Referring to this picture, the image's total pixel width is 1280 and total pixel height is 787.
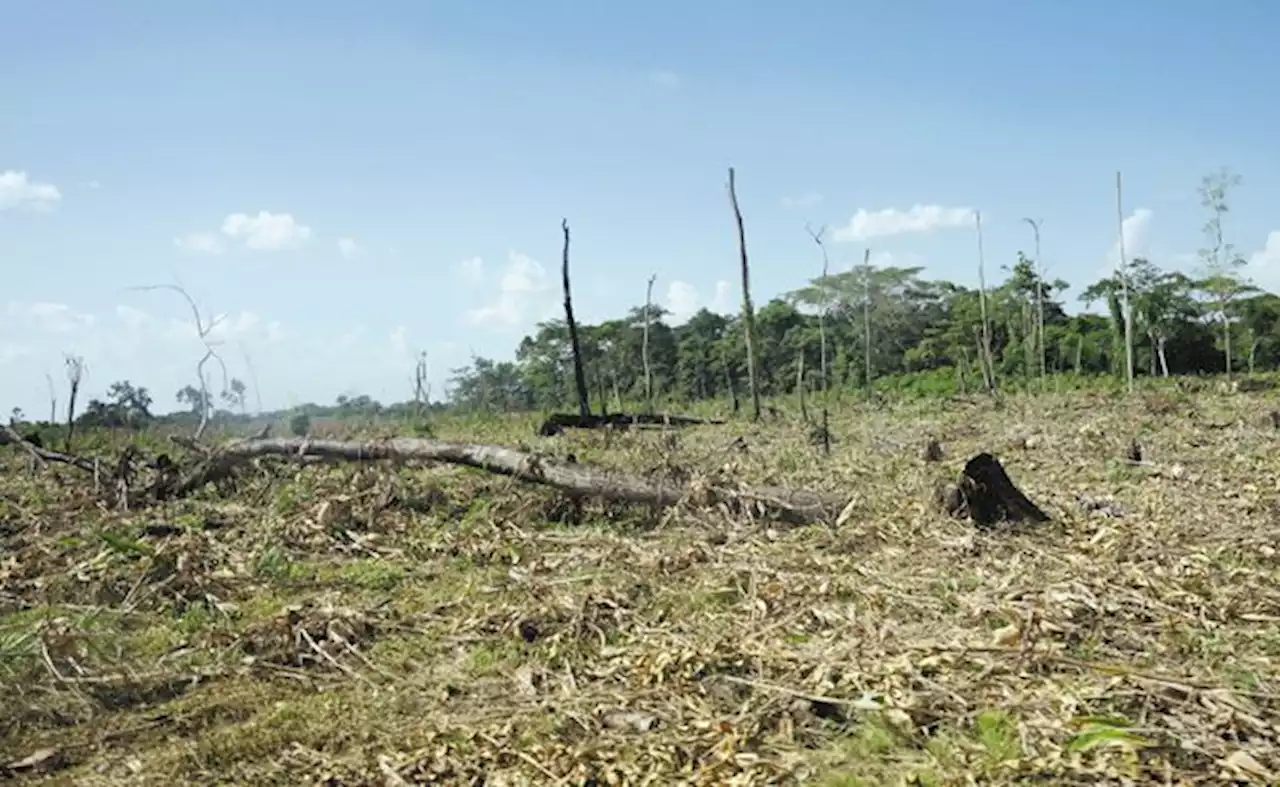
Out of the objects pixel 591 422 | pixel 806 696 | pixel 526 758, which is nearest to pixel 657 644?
pixel 806 696

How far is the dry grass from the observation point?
2.82 m

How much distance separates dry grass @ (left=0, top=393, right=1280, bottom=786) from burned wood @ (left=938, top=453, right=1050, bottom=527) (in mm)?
158

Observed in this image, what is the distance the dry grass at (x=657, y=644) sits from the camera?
2818mm

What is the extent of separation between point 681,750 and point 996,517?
3.12 m

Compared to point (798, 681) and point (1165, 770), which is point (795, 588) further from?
point (1165, 770)

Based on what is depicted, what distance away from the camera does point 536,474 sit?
7.12 meters

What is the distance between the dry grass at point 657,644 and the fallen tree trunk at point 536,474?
0.63 ft

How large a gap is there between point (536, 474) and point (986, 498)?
10.3ft

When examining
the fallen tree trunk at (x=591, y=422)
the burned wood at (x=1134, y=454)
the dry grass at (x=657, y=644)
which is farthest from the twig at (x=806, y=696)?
the fallen tree trunk at (x=591, y=422)

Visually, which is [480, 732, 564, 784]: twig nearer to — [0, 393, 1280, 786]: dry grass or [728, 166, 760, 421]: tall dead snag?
[0, 393, 1280, 786]: dry grass

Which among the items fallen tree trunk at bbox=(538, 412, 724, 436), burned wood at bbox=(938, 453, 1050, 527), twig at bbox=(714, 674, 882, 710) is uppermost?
fallen tree trunk at bbox=(538, 412, 724, 436)

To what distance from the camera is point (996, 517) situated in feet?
17.7

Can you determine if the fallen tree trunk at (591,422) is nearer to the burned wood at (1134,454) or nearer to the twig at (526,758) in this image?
the burned wood at (1134,454)

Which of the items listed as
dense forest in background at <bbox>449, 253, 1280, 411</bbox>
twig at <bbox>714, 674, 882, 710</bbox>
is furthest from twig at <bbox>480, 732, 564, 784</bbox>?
dense forest in background at <bbox>449, 253, 1280, 411</bbox>
